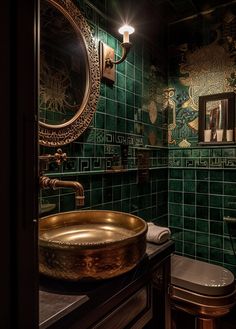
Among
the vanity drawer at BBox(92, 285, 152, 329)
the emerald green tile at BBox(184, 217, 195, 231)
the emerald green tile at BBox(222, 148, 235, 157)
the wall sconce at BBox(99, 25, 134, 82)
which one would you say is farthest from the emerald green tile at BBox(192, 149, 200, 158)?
the vanity drawer at BBox(92, 285, 152, 329)

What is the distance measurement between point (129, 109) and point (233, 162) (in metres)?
0.99

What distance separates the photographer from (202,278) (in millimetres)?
1545

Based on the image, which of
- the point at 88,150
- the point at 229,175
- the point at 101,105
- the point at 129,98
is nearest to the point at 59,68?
the point at 101,105

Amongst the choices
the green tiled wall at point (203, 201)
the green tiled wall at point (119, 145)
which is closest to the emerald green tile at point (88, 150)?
the green tiled wall at point (119, 145)

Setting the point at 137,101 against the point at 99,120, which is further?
the point at 137,101

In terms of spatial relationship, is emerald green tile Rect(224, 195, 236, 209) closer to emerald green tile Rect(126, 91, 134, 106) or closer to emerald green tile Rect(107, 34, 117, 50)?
emerald green tile Rect(126, 91, 134, 106)

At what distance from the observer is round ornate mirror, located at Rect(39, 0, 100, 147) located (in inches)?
45.2

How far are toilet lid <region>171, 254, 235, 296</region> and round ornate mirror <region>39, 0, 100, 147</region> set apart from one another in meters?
1.13

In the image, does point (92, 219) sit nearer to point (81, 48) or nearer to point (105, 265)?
point (105, 265)

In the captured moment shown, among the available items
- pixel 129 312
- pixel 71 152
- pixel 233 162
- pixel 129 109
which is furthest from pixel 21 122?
pixel 233 162

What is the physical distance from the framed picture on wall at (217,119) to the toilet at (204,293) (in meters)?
1.05

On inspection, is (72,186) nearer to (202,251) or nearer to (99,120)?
(99,120)

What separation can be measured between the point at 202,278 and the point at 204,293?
10 centimetres

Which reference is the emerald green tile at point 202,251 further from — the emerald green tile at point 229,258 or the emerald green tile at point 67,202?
the emerald green tile at point 67,202
